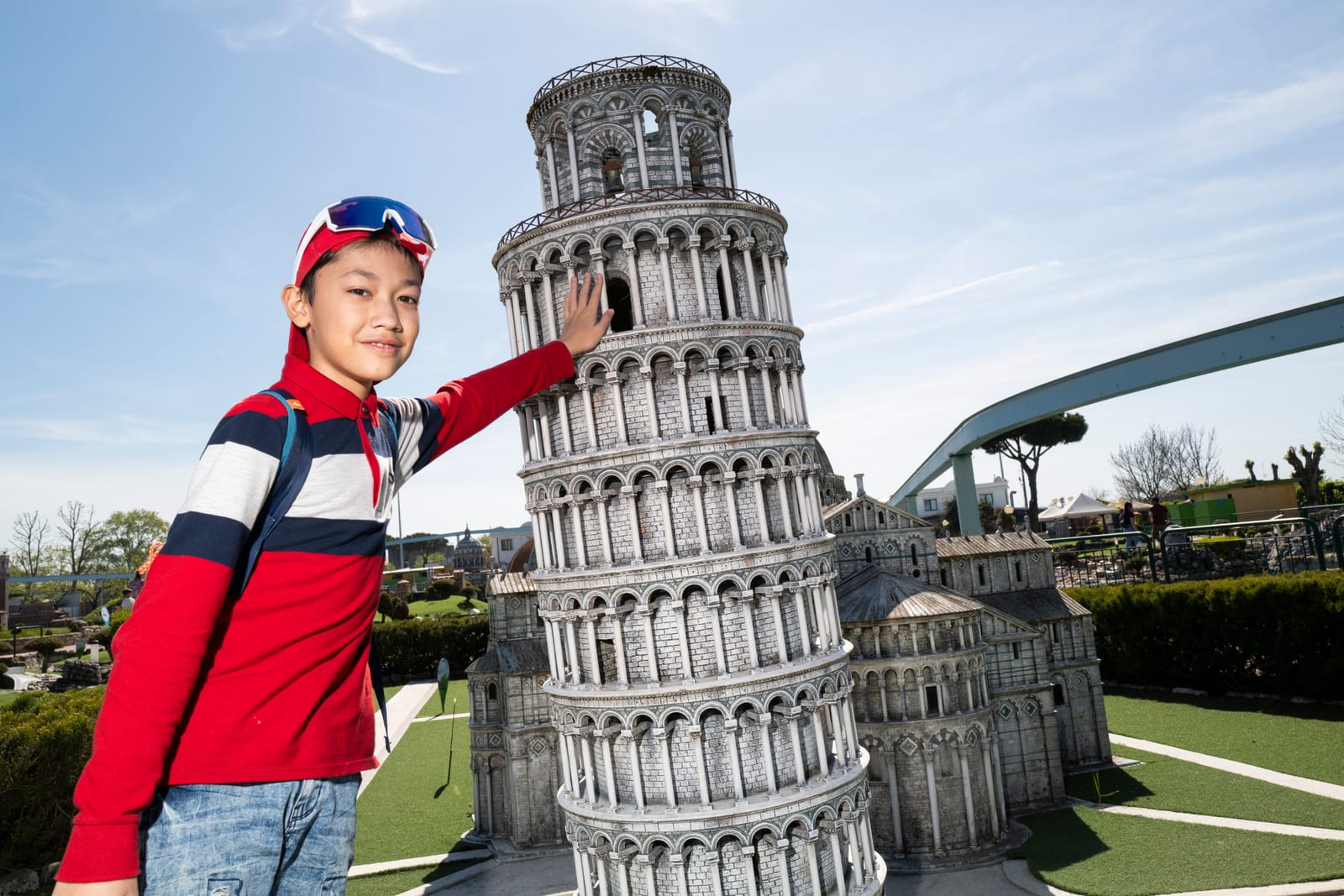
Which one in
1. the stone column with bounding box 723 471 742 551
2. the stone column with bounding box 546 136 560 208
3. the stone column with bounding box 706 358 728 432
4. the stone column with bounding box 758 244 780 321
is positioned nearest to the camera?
the stone column with bounding box 723 471 742 551

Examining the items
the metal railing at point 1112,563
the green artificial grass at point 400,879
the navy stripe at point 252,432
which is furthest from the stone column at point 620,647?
the metal railing at point 1112,563

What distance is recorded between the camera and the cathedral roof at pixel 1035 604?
38.1 m

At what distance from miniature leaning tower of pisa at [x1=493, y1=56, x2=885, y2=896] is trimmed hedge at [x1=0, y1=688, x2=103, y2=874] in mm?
18827

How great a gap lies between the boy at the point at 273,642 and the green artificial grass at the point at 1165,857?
2692 cm

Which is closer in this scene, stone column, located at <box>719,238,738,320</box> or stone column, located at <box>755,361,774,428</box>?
stone column, located at <box>719,238,738,320</box>

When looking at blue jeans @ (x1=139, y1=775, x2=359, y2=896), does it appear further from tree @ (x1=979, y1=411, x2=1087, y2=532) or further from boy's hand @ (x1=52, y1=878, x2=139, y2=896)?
tree @ (x1=979, y1=411, x2=1087, y2=532)

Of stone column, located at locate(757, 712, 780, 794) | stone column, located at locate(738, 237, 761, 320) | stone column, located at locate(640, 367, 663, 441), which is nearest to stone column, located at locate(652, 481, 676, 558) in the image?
stone column, located at locate(640, 367, 663, 441)

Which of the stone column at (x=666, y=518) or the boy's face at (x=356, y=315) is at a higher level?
the boy's face at (x=356, y=315)

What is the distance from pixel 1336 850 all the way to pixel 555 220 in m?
28.7

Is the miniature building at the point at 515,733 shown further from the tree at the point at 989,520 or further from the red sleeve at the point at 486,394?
the tree at the point at 989,520

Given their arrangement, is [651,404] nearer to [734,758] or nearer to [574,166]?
[574,166]

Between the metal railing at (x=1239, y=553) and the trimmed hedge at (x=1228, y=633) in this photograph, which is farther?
the metal railing at (x=1239, y=553)

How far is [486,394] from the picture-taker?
6914 millimetres

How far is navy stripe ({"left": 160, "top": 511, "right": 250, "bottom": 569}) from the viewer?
346 centimetres
